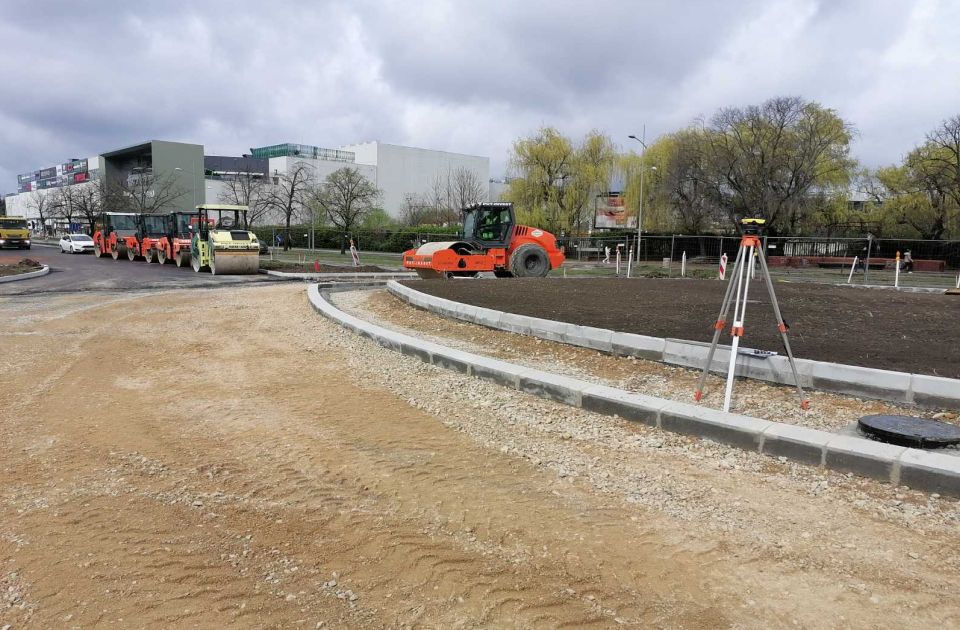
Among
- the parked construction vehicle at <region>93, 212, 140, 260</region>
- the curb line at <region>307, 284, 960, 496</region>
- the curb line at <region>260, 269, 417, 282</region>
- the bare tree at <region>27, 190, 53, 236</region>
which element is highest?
the bare tree at <region>27, 190, 53, 236</region>

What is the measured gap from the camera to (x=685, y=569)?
328 centimetres

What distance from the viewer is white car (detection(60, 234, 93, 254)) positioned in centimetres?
4191

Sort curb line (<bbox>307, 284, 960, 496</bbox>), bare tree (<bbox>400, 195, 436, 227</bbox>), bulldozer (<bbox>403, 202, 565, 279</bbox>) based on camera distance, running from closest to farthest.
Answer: curb line (<bbox>307, 284, 960, 496</bbox>) → bulldozer (<bbox>403, 202, 565, 279</bbox>) → bare tree (<bbox>400, 195, 436, 227</bbox>)

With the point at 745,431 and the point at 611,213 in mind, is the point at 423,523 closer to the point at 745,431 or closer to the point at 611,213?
the point at 745,431

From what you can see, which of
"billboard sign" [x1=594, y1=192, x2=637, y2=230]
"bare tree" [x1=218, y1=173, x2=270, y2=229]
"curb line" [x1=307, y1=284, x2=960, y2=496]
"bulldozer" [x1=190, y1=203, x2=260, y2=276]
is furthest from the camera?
"bare tree" [x1=218, y1=173, x2=270, y2=229]

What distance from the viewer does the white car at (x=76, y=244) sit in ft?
137

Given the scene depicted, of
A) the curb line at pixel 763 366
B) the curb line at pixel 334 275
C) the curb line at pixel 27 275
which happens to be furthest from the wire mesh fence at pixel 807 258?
the curb line at pixel 763 366

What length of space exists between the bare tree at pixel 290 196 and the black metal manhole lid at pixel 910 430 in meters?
50.3

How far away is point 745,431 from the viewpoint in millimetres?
5023

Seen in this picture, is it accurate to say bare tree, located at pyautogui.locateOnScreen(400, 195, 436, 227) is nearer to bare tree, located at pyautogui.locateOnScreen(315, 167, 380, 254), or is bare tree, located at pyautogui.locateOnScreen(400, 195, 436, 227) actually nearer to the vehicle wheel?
bare tree, located at pyautogui.locateOnScreen(315, 167, 380, 254)

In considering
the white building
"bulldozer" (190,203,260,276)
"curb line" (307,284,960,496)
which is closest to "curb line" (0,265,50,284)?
"bulldozer" (190,203,260,276)

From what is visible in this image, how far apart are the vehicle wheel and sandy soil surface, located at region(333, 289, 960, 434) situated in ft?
29.3

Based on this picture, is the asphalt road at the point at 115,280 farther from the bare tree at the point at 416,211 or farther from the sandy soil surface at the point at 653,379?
the bare tree at the point at 416,211

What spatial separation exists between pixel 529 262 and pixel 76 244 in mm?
36567
